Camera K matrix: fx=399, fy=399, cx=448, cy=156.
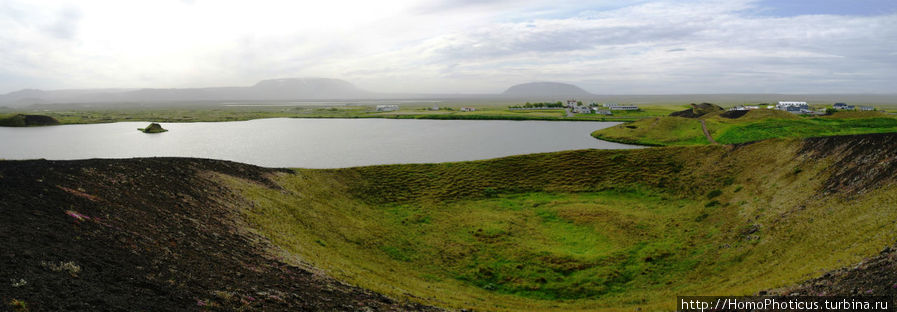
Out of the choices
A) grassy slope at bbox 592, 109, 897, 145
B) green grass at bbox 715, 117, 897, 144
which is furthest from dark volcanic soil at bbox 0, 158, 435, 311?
green grass at bbox 715, 117, 897, 144

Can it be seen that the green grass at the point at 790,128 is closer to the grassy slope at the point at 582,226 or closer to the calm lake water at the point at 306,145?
the calm lake water at the point at 306,145

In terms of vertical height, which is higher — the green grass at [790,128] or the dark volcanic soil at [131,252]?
the green grass at [790,128]

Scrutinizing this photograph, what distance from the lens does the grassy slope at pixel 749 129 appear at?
88.5 meters

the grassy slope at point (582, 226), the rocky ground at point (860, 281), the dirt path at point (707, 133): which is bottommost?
the grassy slope at point (582, 226)

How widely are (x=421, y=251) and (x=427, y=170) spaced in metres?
25.6

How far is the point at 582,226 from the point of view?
3931 centimetres

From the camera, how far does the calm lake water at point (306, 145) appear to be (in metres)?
83.6

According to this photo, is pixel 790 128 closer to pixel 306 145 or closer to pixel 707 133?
pixel 707 133

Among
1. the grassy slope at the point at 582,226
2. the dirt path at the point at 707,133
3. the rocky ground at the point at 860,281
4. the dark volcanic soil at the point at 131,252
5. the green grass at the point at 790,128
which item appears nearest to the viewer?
the dark volcanic soil at the point at 131,252

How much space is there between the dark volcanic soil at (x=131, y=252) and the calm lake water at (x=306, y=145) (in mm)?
49583

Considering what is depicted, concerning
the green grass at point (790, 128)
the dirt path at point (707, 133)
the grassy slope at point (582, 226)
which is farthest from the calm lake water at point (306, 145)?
the grassy slope at point (582, 226)

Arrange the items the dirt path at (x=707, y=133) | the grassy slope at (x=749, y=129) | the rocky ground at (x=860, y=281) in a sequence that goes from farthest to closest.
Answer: the dirt path at (x=707, y=133) → the grassy slope at (x=749, y=129) → the rocky ground at (x=860, y=281)

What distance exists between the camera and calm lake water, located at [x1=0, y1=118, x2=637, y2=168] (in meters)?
83.6

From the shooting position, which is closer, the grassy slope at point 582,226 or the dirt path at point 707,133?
the grassy slope at point 582,226
